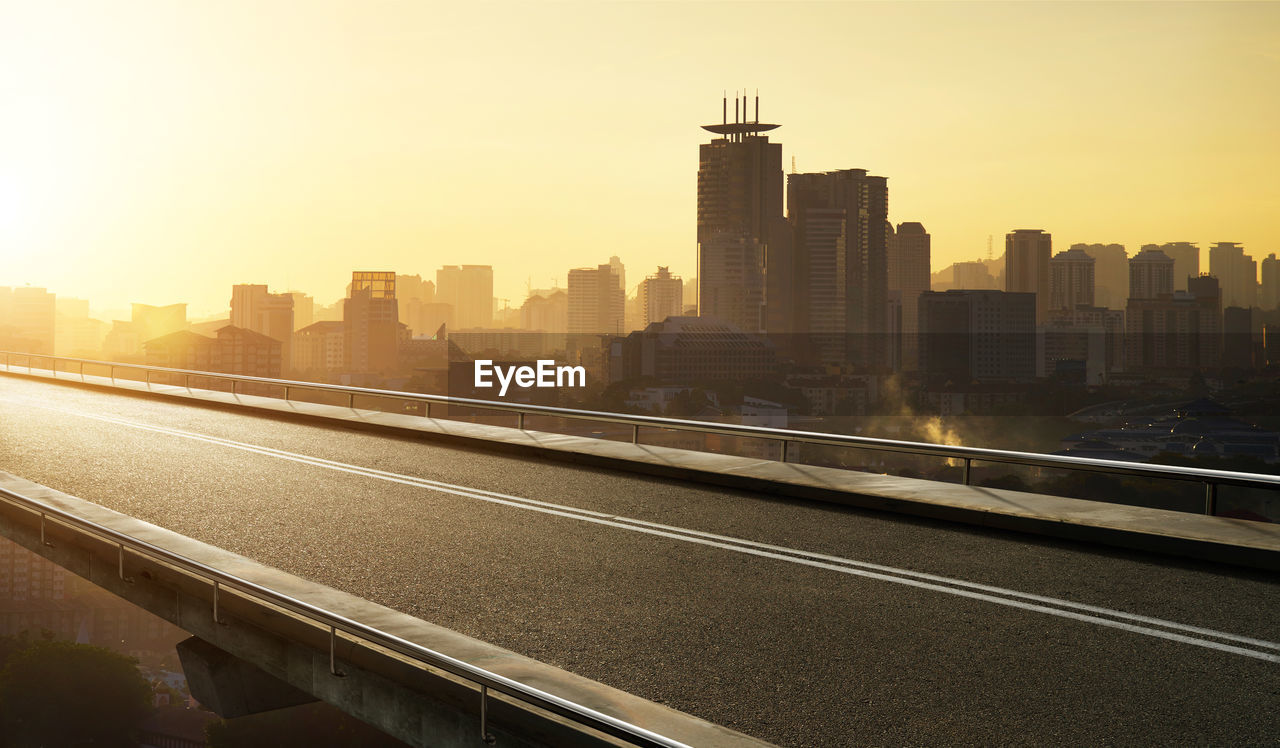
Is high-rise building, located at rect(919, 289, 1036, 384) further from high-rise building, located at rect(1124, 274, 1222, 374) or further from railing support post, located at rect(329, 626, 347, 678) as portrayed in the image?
railing support post, located at rect(329, 626, 347, 678)

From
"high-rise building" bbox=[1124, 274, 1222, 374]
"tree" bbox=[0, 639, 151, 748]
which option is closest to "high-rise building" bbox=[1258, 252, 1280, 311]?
"high-rise building" bbox=[1124, 274, 1222, 374]

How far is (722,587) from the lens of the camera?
25.9ft

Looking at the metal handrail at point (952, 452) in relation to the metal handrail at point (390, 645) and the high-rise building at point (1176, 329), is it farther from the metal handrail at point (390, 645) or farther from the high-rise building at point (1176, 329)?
the high-rise building at point (1176, 329)

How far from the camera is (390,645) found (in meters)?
5.38

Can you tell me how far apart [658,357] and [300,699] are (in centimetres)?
18807

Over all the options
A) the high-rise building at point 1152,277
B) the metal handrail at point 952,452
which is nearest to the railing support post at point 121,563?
the metal handrail at point 952,452

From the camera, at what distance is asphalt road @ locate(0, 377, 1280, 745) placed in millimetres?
5445

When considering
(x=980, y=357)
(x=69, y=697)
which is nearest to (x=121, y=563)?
(x=69, y=697)

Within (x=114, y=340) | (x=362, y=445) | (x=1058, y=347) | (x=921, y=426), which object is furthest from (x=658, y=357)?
(x=362, y=445)

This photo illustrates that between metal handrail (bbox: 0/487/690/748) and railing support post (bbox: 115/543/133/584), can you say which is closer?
metal handrail (bbox: 0/487/690/748)

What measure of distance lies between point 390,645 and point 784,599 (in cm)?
333

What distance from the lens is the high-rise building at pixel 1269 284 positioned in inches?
5632

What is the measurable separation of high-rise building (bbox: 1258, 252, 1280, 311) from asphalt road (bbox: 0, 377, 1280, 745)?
496ft

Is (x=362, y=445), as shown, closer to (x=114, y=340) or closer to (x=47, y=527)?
(x=47, y=527)
